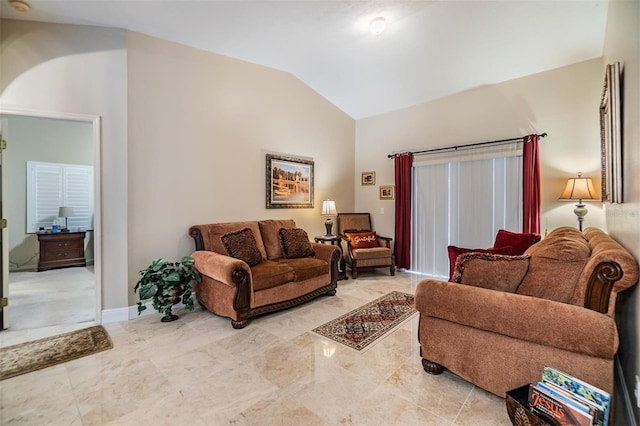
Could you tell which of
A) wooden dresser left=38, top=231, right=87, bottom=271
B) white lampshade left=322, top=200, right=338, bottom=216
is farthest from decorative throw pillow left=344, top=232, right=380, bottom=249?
wooden dresser left=38, top=231, right=87, bottom=271

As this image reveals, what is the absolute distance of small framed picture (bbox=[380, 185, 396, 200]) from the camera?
527 centimetres

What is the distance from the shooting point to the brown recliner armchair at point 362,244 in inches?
185

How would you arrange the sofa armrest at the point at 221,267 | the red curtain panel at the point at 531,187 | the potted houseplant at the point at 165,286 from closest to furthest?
the sofa armrest at the point at 221,267 → the potted houseplant at the point at 165,286 → the red curtain panel at the point at 531,187

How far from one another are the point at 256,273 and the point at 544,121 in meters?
4.19

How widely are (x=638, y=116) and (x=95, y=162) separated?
427 centimetres

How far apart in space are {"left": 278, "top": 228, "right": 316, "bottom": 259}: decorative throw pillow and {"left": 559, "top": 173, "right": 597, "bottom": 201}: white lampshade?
→ 3220 mm

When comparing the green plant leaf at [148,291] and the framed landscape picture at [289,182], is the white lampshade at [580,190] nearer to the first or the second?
the framed landscape picture at [289,182]

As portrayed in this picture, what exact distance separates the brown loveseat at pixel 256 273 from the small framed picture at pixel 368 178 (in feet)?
7.25

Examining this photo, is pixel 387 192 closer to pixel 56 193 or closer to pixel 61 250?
pixel 61 250

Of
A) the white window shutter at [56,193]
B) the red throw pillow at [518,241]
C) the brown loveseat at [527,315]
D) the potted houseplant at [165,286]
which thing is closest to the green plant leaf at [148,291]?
the potted houseplant at [165,286]

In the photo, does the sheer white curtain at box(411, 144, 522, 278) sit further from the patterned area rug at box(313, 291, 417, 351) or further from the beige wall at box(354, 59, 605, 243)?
the patterned area rug at box(313, 291, 417, 351)

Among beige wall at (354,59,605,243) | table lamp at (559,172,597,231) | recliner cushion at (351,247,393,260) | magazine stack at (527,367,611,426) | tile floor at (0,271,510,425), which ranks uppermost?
beige wall at (354,59,605,243)

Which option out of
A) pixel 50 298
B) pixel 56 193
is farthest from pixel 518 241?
pixel 56 193

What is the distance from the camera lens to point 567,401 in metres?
1.35
